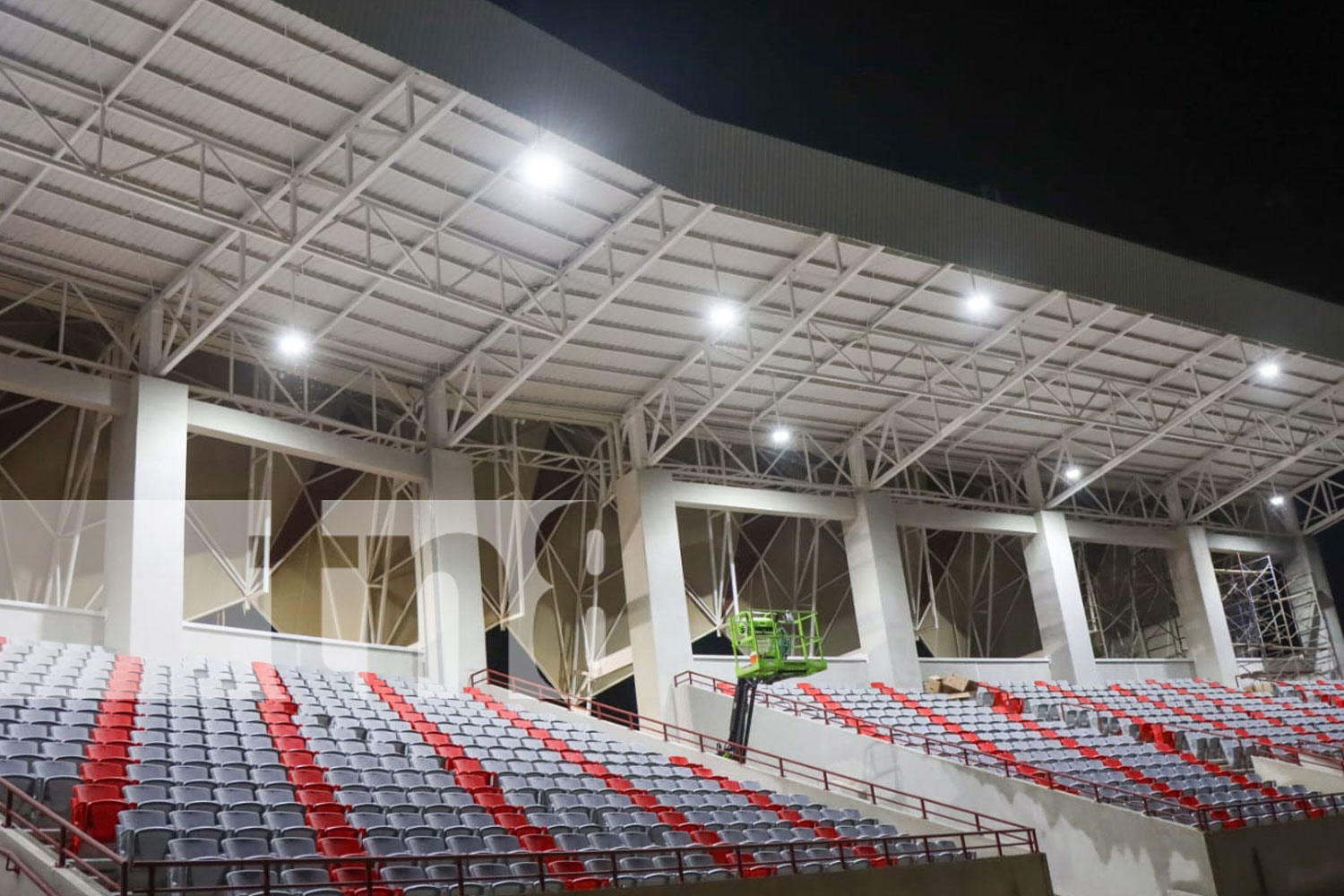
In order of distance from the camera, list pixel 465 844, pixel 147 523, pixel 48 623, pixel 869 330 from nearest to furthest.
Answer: pixel 465 844 < pixel 48 623 < pixel 147 523 < pixel 869 330

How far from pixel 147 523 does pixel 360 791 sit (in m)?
9.78

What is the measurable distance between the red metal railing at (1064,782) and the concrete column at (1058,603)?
437 inches

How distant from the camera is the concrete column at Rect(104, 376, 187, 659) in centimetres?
2128

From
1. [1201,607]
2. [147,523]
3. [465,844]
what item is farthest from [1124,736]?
[147,523]

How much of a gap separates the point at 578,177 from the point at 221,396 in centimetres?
886

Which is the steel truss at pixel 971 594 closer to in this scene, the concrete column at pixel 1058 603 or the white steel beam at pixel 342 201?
the concrete column at pixel 1058 603

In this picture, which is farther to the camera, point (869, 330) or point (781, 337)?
point (869, 330)

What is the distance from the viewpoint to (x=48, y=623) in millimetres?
21328

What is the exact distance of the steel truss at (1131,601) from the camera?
4453 cm

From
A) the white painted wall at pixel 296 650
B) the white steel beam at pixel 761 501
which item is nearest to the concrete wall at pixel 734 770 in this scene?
the white painted wall at pixel 296 650

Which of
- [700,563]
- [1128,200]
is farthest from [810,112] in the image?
[700,563]

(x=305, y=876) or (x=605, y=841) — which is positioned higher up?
(x=605, y=841)

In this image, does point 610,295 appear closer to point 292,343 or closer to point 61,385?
point 292,343

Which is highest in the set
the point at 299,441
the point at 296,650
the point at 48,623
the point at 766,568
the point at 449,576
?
the point at 299,441
